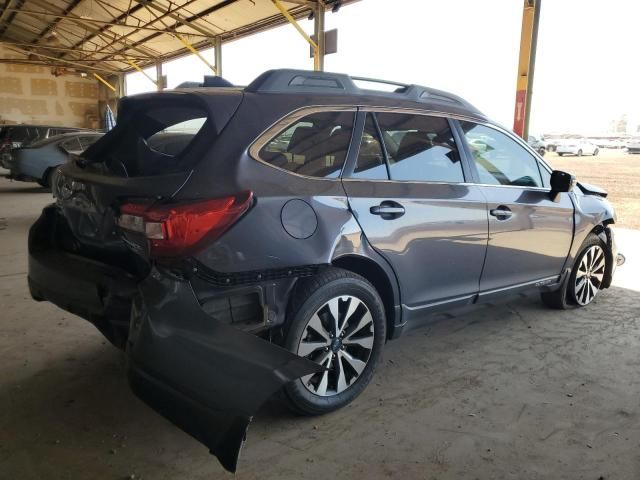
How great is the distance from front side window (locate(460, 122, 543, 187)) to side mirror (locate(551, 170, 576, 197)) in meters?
0.09

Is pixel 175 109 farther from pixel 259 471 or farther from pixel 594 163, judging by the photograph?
pixel 594 163

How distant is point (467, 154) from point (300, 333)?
1.67m

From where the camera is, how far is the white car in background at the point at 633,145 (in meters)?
9.62

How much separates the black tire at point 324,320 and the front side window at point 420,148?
2.26ft

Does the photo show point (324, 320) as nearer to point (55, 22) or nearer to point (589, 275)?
point (589, 275)

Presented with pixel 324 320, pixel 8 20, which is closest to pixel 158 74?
pixel 8 20

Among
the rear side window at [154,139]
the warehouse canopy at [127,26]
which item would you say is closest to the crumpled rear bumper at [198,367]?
the rear side window at [154,139]

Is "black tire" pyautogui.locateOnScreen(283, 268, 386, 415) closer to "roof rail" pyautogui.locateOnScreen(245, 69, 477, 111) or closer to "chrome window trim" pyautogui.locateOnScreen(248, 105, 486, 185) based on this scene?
"chrome window trim" pyautogui.locateOnScreen(248, 105, 486, 185)

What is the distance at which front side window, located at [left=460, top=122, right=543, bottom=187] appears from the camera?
328 cm

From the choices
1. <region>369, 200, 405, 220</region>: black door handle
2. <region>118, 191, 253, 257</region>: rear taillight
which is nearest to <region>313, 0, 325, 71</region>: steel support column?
<region>369, 200, 405, 220</region>: black door handle

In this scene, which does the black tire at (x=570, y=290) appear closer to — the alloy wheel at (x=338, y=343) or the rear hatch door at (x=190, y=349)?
the alloy wheel at (x=338, y=343)

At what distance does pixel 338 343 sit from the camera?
2.57m

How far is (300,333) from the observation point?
237 centimetres

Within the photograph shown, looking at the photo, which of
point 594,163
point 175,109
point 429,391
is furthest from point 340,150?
point 594,163
